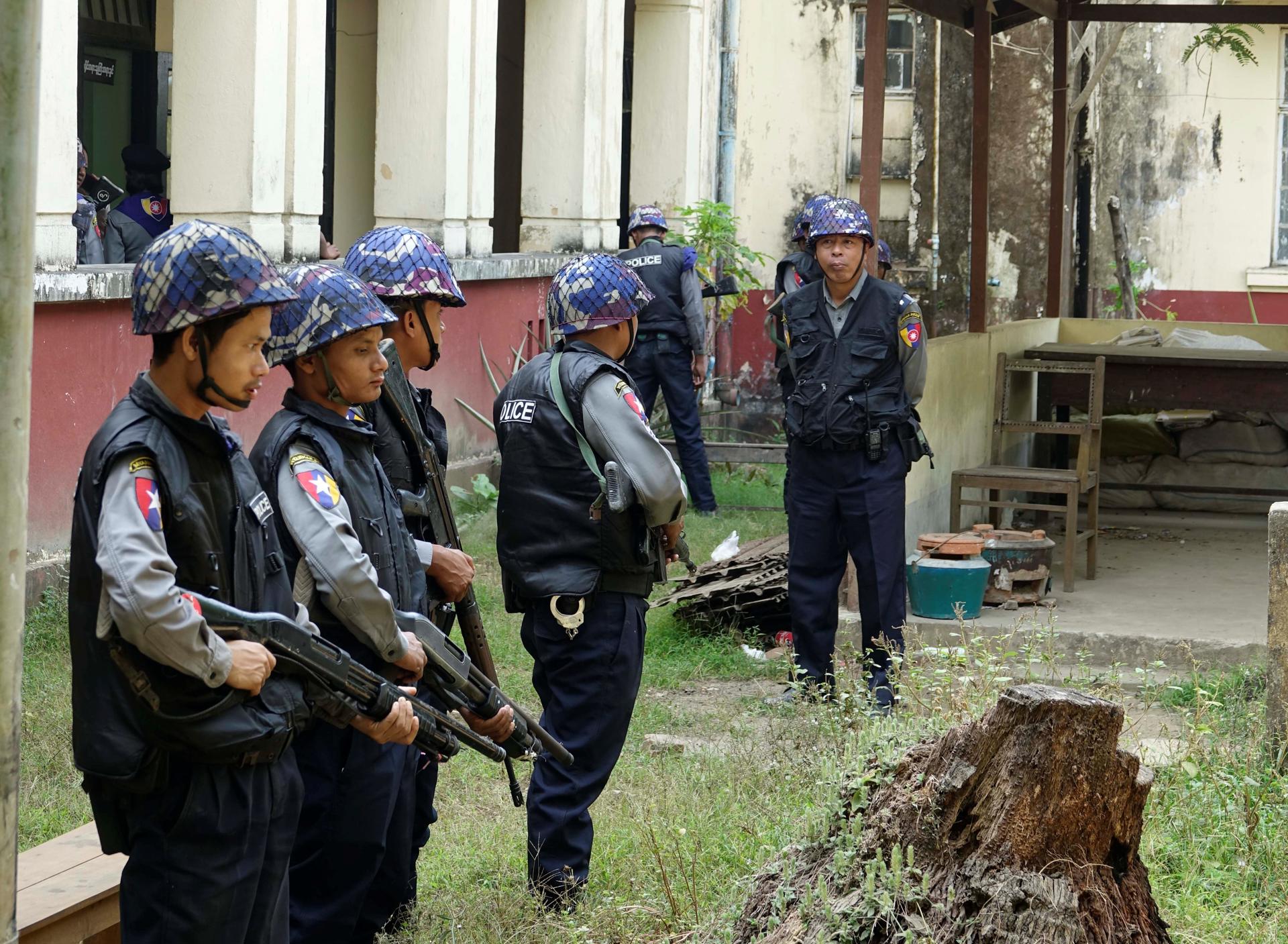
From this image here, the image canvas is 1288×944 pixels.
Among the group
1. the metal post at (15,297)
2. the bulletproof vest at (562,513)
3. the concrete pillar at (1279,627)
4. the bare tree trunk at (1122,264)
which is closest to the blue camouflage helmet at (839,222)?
the concrete pillar at (1279,627)

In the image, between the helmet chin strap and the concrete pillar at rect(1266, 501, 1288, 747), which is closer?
the helmet chin strap

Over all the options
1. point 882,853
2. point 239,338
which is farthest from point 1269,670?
point 239,338

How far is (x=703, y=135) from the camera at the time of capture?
48.9 ft

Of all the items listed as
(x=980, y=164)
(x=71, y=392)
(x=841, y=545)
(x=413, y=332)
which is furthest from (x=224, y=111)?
(x=413, y=332)

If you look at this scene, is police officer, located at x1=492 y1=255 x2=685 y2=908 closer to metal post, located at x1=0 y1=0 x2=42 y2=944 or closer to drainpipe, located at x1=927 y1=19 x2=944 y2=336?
metal post, located at x1=0 y1=0 x2=42 y2=944

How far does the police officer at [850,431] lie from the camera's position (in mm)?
6387

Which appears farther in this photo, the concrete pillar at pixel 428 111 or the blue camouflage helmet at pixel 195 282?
the concrete pillar at pixel 428 111

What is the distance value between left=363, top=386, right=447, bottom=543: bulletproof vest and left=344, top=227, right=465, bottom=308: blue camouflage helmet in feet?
0.90

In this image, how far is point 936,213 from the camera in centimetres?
1457

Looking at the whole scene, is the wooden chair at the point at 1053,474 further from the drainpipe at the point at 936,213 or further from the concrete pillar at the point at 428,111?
the drainpipe at the point at 936,213

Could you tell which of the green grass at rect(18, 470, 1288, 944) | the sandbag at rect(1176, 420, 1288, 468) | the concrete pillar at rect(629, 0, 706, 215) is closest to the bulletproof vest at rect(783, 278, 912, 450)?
the green grass at rect(18, 470, 1288, 944)

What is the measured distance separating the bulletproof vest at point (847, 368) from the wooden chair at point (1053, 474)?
1.94 m

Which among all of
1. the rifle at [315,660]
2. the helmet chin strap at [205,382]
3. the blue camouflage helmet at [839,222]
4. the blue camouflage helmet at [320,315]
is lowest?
the rifle at [315,660]

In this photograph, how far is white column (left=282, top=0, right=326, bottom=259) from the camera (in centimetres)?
870
